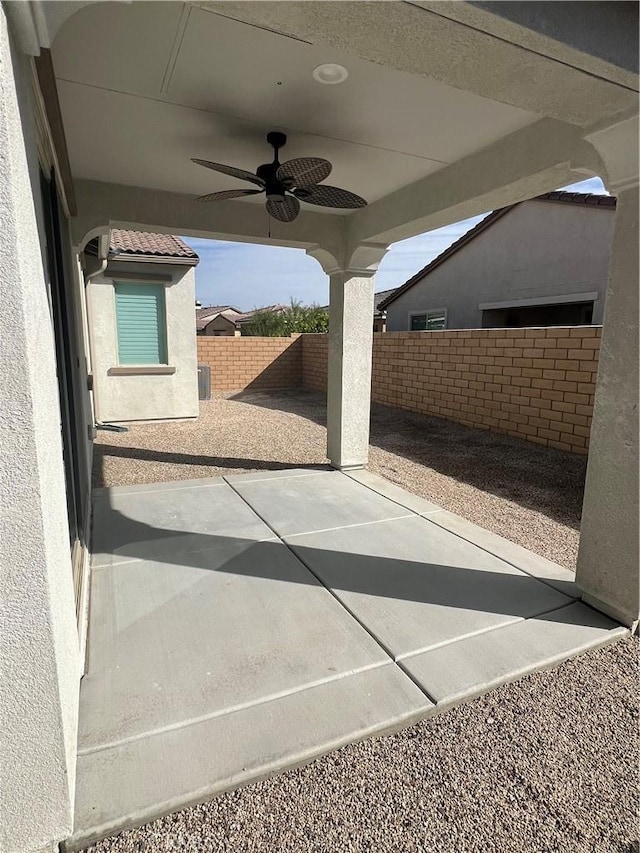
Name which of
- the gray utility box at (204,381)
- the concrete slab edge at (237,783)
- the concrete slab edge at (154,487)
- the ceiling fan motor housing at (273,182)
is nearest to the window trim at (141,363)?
the gray utility box at (204,381)

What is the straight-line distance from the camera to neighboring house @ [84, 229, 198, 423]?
27.6 ft

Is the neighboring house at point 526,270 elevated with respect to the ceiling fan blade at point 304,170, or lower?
elevated

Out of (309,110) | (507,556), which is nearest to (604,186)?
(309,110)

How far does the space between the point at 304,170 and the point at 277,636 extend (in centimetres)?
298

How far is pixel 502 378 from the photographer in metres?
8.09

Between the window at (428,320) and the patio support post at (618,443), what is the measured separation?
1278cm

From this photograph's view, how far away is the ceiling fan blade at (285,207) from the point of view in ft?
12.6

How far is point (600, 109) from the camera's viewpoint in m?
2.33

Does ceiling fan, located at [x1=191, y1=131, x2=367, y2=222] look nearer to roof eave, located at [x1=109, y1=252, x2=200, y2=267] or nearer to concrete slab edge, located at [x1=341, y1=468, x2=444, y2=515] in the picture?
concrete slab edge, located at [x1=341, y1=468, x2=444, y2=515]

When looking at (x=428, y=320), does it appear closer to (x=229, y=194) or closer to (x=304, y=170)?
(x=229, y=194)

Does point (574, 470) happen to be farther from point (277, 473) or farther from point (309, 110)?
point (309, 110)

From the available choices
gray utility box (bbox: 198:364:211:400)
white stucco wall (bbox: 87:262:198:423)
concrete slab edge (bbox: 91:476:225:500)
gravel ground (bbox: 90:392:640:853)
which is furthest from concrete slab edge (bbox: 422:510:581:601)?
gray utility box (bbox: 198:364:211:400)

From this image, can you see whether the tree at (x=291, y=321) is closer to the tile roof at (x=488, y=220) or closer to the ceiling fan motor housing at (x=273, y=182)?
the tile roof at (x=488, y=220)

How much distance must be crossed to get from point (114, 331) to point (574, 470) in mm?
7664
